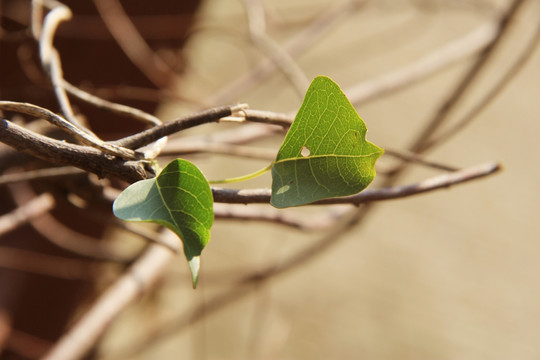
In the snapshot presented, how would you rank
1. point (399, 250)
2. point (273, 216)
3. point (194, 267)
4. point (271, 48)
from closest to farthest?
point (194, 267)
point (273, 216)
point (271, 48)
point (399, 250)

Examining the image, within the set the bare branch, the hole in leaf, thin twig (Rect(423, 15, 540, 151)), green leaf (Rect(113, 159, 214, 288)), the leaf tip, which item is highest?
thin twig (Rect(423, 15, 540, 151))

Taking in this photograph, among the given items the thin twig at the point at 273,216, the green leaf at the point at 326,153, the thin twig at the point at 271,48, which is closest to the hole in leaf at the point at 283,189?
the green leaf at the point at 326,153

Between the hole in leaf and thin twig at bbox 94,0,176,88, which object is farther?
thin twig at bbox 94,0,176,88

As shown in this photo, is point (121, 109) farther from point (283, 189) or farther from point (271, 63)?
point (271, 63)

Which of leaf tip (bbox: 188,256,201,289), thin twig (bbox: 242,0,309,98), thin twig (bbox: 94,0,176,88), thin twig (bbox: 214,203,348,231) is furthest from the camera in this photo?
thin twig (bbox: 94,0,176,88)

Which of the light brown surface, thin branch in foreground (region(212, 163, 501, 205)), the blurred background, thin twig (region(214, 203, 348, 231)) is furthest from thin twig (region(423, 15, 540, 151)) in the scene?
the light brown surface

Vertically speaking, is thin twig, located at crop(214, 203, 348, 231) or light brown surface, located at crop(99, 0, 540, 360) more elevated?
light brown surface, located at crop(99, 0, 540, 360)

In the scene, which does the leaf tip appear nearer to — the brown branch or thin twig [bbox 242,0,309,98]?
the brown branch

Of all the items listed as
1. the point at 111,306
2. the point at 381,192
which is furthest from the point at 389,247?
the point at 381,192
